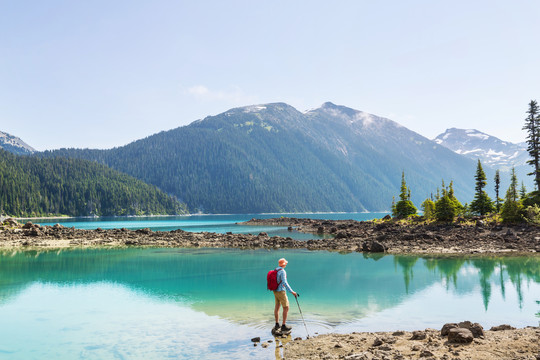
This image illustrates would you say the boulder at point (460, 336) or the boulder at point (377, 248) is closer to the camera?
the boulder at point (460, 336)

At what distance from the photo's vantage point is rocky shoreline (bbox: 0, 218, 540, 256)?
46125 millimetres

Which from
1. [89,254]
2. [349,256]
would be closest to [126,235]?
[89,254]

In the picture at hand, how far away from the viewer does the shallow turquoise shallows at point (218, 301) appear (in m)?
14.4

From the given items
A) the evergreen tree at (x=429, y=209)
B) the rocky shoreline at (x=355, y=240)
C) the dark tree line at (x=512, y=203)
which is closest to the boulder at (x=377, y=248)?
the rocky shoreline at (x=355, y=240)

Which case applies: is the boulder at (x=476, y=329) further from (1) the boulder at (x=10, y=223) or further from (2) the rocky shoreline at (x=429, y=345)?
(1) the boulder at (x=10, y=223)

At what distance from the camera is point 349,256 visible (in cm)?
4409

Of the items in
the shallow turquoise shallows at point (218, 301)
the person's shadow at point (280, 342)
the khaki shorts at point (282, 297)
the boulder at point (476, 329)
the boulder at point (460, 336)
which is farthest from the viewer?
the khaki shorts at point (282, 297)

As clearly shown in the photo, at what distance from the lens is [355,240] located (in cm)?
5806

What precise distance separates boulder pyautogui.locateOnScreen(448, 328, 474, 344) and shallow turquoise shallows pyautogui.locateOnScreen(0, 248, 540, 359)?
11.5 feet

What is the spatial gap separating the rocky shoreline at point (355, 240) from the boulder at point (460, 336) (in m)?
33.0

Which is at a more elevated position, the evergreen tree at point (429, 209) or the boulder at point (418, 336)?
the evergreen tree at point (429, 209)

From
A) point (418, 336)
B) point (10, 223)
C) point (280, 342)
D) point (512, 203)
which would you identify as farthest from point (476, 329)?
point (10, 223)

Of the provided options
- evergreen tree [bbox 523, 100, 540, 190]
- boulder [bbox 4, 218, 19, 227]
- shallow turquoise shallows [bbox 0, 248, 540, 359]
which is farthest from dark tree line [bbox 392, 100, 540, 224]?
boulder [bbox 4, 218, 19, 227]

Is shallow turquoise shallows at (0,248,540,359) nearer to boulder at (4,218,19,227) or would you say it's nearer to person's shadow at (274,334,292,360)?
person's shadow at (274,334,292,360)
